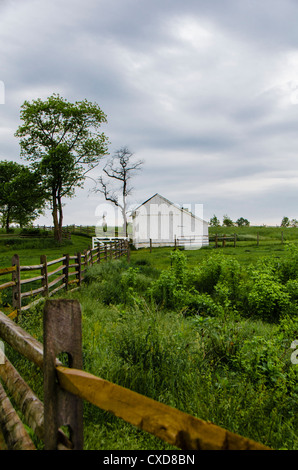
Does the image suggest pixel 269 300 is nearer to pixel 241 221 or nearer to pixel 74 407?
pixel 74 407

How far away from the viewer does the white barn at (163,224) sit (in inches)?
1399

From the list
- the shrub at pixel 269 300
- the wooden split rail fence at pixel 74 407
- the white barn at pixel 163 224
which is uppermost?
the white barn at pixel 163 224

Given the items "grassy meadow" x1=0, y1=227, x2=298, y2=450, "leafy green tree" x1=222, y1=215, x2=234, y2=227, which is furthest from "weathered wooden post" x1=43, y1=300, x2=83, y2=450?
"leafy green tree" x1=222, y1=215, x2=234, y2=227

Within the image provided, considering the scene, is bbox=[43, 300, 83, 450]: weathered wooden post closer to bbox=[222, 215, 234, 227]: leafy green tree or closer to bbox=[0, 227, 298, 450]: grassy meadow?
bbox=[0, 227, 298, 450]: grassy meadow

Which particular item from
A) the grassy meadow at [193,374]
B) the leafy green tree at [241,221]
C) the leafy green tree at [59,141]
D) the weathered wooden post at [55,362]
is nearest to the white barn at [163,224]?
the leafy green tree at [59,141]

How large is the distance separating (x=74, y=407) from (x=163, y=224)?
111ft

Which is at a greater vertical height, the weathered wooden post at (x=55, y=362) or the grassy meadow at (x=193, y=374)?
the weathered wooden post at (x=55, y=362)

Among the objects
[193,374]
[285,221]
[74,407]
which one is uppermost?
[285,221]

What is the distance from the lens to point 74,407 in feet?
5.74

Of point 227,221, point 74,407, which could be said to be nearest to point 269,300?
point 74,407

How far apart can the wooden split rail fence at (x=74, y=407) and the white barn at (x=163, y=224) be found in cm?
3313

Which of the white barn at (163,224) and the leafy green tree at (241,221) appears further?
the leafy green tree at (241,221)

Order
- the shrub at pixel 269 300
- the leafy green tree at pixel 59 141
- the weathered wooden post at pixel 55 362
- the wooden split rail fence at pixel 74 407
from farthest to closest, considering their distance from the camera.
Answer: the leafy green tree at pixel 59 141 < the shrub at pixel 269 300 < the weathered wooden post at pixel 55 362 < the wooden split rail fence at pixel 74 407

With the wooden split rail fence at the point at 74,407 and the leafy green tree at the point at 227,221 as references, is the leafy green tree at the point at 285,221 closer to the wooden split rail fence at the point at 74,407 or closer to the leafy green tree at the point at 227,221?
the leafy green tree at the point at 227,221
